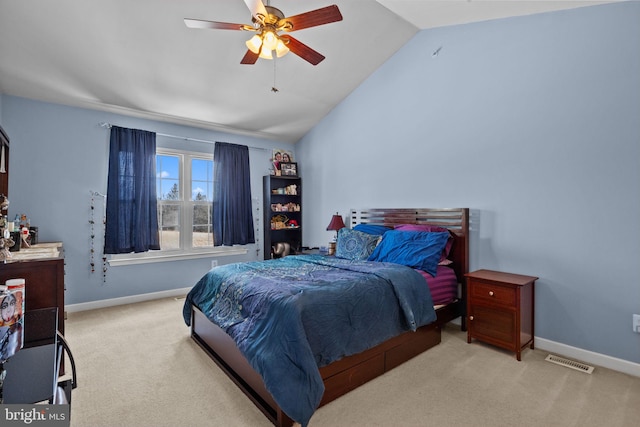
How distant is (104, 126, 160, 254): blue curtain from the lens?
155 inches

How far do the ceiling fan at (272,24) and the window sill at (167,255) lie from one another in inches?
124

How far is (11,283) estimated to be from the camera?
148 centimetres

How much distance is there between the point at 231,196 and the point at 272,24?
308 centimetres

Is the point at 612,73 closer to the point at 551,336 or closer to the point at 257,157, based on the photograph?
the point at 551,336

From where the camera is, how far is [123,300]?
409 centimetres

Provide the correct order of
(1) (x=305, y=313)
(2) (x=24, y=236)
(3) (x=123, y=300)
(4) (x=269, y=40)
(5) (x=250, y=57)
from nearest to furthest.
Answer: (1) (x=305, y=313) → (4) (x=269, y=40) → (5) (x=250, y=57) → (2) (x=24, y=236) → (3) (x=123, y=300)

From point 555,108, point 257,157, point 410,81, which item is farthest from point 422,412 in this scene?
point 257,157

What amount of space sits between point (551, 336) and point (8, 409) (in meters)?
3.49

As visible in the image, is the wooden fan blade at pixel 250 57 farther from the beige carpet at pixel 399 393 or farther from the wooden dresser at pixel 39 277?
the beige carpet at pixel 399 393

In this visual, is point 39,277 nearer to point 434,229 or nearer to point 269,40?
point 269,40

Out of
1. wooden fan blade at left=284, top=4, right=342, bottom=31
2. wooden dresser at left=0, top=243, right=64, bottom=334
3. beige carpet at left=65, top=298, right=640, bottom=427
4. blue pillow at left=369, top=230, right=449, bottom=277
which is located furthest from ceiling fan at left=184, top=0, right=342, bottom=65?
beige carpet at left=65, top=298, right=640, bottom=427

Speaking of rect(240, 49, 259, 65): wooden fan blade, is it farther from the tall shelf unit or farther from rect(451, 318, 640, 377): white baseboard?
rect(451, 318, 640, 377): white baseboard

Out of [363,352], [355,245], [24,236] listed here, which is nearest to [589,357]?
[363,352]

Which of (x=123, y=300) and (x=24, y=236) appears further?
(x=123, y=300)
